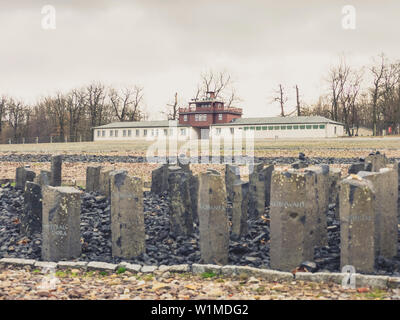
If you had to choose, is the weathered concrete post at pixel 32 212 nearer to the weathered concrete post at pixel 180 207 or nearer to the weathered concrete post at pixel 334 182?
the weathered concrete post at pixel 180 207

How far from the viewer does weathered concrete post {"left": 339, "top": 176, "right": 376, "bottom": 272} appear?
6.20 m

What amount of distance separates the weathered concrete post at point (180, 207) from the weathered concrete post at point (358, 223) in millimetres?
3377

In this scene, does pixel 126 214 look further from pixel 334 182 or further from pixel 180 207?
pixel 334 182

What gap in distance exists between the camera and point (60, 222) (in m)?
7.60

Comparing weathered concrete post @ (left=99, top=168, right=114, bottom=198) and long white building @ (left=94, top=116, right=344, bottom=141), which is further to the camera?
long white building @ (left=94, top=116, right=344, bottom=141)

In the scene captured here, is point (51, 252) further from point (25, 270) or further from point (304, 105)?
point (304, 105)

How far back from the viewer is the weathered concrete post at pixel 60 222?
24.9 ft

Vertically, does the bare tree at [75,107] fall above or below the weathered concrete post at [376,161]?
above

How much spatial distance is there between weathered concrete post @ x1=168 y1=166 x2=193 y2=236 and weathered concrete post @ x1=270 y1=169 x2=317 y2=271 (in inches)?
97.2

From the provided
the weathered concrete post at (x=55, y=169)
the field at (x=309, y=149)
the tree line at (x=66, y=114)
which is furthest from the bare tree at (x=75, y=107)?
the weathered concrete post at (x=55, y=169)

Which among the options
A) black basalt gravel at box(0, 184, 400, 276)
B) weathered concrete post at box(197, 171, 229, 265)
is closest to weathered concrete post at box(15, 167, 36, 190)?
black basalt gravel at box(0, 184, 400, 276)

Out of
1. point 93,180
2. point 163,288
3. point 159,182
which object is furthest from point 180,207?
point 93,180

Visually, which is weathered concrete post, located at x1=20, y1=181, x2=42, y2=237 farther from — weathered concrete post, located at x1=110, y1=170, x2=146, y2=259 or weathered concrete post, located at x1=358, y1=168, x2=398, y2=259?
weathered concrete post, located at x1=358, y1=168, x2=398, y2=259
